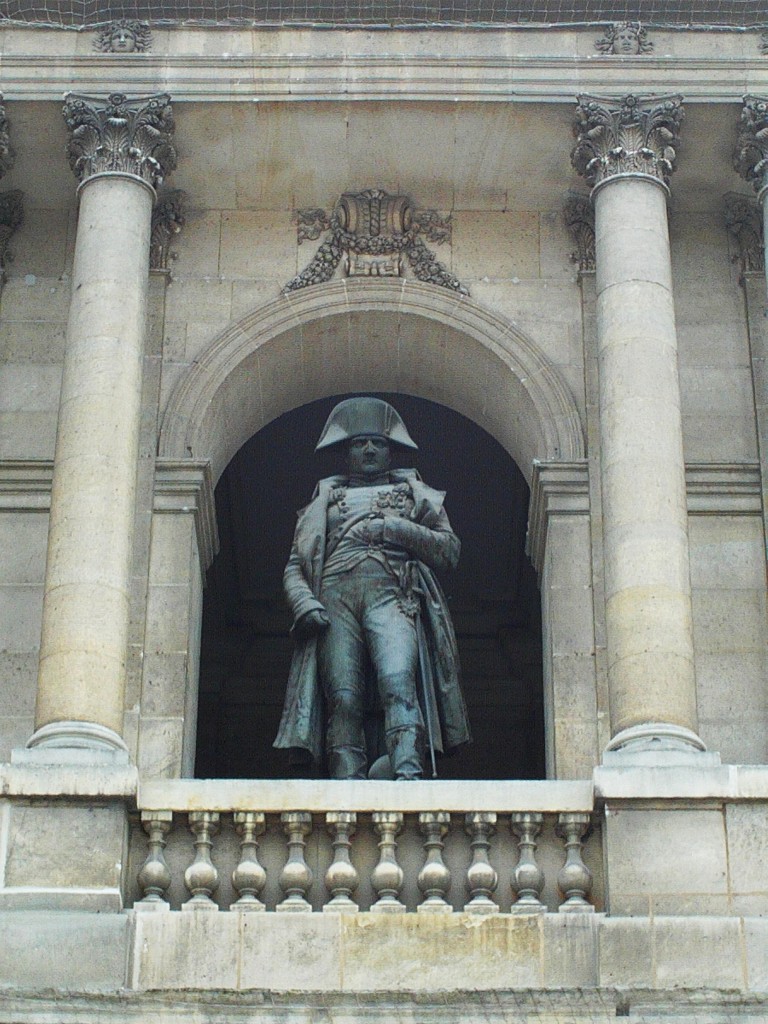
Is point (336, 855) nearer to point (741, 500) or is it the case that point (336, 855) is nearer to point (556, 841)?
point (556, 841)

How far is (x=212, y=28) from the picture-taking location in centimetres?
2100

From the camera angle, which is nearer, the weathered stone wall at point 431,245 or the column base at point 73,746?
the column base at point 73,746

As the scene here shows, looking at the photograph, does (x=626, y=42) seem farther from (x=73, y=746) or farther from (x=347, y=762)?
(x=73, y=746)

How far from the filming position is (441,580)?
27.7 metres

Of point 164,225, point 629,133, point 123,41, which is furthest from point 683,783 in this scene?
point 123,41

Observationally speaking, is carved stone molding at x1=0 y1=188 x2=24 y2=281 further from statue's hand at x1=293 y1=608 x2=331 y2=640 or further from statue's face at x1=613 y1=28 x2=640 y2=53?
statue's face at x1=613 y1=28 x2=640 y2=53

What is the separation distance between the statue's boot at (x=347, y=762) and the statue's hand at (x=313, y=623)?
0.93m

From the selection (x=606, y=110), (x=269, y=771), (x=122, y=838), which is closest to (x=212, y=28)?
(x=606, y=110)

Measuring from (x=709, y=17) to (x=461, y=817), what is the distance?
7.26 m

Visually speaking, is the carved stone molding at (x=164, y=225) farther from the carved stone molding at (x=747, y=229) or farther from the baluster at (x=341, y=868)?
the baluster at (x=341, y=868)

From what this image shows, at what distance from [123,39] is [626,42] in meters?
4.03

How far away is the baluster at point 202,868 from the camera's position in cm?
1717

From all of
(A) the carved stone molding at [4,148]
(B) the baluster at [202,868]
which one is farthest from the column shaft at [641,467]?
(A) the carved stone molding at [4,148]

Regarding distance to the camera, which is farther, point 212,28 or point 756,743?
point 212,28
